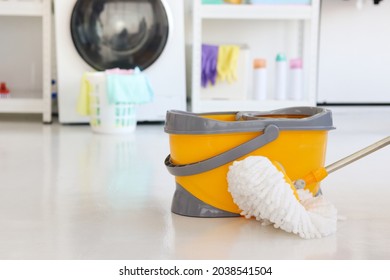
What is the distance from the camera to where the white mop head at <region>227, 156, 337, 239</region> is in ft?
3.84

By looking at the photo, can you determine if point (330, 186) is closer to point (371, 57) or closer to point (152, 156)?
point (152, 156)

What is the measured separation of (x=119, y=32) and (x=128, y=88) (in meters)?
0.47

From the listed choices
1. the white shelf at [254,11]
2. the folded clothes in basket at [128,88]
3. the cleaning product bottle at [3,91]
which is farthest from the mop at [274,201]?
the cleaning product bottle at [3,91]

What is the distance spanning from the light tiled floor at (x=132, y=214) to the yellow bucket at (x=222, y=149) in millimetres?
47

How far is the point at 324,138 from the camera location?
1382mm

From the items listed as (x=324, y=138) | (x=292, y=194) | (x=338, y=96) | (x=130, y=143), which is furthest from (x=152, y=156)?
(x=338, y=96)

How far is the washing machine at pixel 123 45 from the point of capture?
3.08 metres

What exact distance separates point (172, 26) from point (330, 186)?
1653mm

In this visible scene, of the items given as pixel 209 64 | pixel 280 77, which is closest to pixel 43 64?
pixel 209 64

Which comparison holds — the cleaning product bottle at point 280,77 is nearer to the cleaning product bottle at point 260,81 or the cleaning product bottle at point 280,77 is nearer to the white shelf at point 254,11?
the cleaning product bottle at point 260,81

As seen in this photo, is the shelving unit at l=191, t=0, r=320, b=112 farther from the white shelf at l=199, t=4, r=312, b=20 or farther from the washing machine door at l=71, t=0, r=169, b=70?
the washing machine door at l=71, t=0, r=169, b=70

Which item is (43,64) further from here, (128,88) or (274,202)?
(274,202)

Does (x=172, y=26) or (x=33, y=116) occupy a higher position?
(x=172, y=26)

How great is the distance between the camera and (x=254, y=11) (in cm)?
321
